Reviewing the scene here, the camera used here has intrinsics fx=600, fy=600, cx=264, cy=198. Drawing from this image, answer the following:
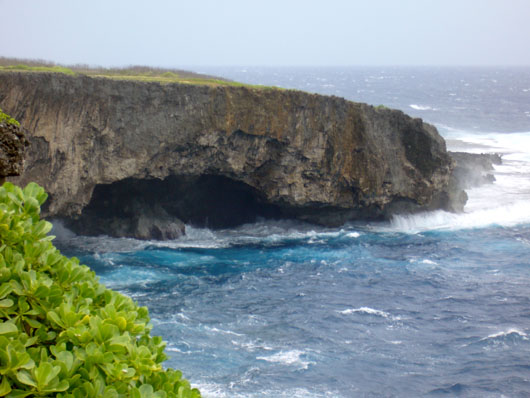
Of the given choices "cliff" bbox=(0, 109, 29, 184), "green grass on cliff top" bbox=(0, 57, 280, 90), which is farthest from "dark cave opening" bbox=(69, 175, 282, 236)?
"cliff" bbox=(0, 109, 29, 184)

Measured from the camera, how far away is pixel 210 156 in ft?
106

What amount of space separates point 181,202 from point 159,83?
8.69m

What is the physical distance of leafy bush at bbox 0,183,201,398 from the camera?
12.9 ft

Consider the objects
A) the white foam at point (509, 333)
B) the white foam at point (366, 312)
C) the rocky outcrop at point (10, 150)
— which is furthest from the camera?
the white foam at point (366, 312)

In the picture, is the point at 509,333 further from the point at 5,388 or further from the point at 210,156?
the point at 5,388

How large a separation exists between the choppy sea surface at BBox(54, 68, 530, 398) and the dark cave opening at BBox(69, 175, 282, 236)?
958mm

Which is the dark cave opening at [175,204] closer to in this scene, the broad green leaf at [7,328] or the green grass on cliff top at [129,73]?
the green grass on cliff top at [129,73]

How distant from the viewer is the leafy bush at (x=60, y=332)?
A: 3.93m

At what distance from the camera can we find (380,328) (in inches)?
891

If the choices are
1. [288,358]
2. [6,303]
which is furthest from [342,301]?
[6,303]

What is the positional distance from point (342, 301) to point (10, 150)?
20.6 m

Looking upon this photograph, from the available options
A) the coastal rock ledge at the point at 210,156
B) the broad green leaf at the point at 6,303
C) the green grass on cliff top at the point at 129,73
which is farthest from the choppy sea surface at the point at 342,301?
the broad green leaf at the point at 6,303

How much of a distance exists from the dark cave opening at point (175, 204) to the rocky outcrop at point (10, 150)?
25916 mm

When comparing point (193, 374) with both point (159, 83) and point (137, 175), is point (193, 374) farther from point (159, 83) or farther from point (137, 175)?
point (159, 83)
